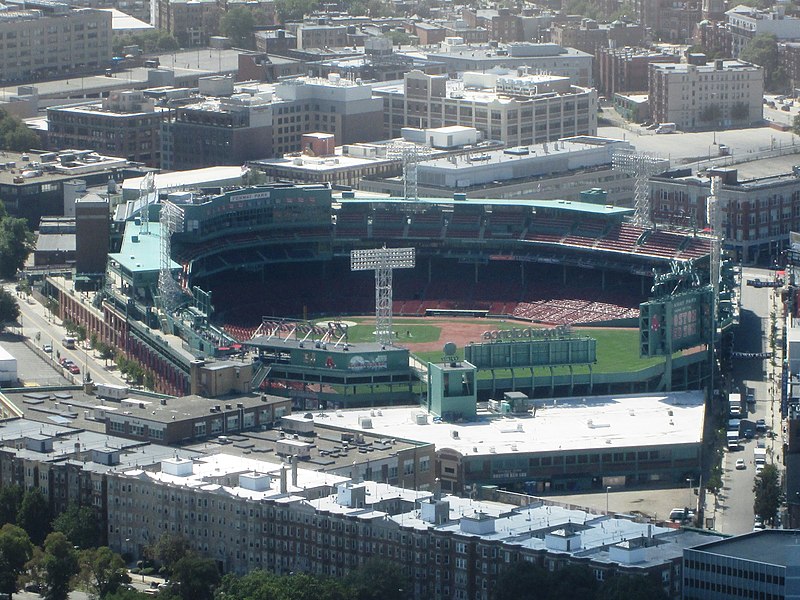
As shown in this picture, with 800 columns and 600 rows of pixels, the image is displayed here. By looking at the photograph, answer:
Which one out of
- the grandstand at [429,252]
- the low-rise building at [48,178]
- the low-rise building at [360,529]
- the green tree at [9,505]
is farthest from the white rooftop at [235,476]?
the low-rise building at [48,178]

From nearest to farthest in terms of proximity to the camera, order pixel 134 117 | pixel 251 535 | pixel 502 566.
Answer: pixel 502 566, pixel 251 535, pixel 134 117

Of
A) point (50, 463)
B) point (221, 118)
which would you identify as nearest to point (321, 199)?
point (221, 118)

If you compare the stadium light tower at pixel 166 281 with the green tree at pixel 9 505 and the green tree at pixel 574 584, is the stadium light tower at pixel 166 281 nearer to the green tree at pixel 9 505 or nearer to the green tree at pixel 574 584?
the green tree at pixel 9 505

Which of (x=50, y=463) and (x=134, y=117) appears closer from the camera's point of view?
(x=50, y=463)

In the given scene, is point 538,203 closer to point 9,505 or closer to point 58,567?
point 9,505

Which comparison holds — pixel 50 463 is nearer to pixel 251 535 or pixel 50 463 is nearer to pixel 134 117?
pixel 251 535

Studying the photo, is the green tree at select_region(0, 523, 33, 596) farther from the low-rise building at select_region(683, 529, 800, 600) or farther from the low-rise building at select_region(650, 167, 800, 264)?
the low-rise building at select_region(650, 167, 800, 264)

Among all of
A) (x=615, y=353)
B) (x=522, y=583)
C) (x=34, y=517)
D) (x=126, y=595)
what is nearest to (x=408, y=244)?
(x=615, y=353)
